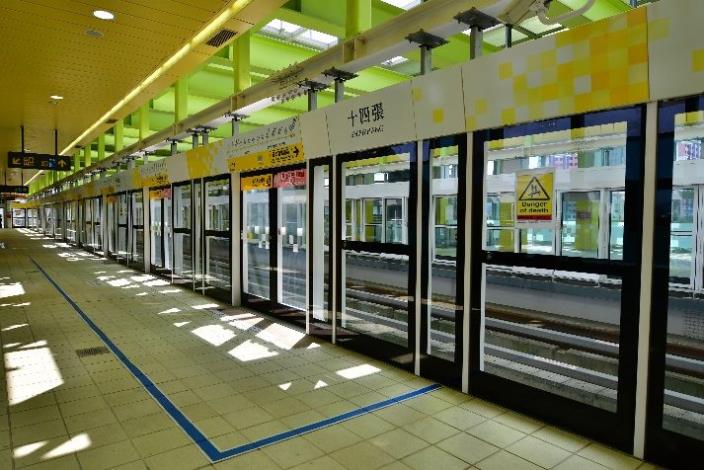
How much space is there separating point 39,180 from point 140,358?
98.8 feet

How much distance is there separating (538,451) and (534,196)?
1.76 m

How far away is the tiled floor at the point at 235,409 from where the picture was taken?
285 centimetres

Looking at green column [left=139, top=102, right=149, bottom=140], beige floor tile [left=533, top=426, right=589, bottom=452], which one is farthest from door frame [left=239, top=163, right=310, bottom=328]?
green column [left=139, top=102, right=149, bottom=140]

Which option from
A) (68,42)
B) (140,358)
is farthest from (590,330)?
(68,42)

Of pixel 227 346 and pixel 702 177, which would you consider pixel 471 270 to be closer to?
pixel 227 346

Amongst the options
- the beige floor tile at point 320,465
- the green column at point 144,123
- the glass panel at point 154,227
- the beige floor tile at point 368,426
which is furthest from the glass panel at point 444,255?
the green column at point 144,123

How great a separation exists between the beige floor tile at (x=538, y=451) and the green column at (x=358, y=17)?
3918 mm

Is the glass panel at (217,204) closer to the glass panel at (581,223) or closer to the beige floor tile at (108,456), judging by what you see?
the beige floor tile at (108,456)

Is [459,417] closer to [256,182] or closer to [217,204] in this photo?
[256,182]

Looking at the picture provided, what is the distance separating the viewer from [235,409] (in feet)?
11.7

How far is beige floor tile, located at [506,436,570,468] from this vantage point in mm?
2826

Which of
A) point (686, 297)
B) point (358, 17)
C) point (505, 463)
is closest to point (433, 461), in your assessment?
point (505, 463)

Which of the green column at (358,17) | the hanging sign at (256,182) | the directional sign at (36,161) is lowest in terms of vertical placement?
the hanging sign at (256,182)

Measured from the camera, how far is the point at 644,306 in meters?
2.83
